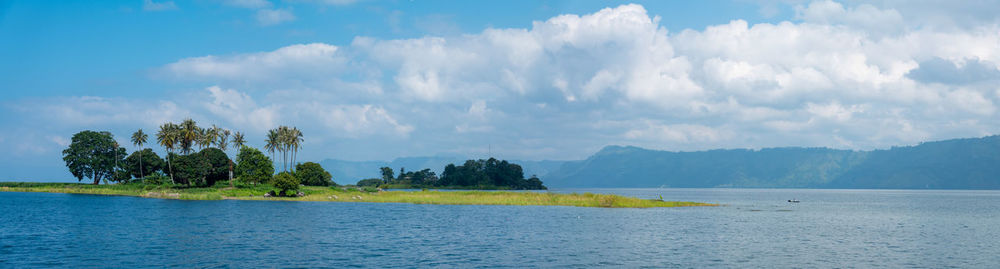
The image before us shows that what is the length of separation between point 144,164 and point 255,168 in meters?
56.1

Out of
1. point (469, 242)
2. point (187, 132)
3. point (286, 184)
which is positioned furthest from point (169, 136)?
point (469, 242)

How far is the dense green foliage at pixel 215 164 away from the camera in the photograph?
172 meters

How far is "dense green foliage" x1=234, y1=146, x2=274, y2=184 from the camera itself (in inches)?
6309

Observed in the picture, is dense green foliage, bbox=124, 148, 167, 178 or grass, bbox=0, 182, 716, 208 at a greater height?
dense green foliage, bbox=124, 148, 167, 178

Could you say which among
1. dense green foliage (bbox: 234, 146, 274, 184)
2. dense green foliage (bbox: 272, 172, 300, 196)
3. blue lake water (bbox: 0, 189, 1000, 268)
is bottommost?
blue lake water (bbox: 0, 189, 1000, 268)

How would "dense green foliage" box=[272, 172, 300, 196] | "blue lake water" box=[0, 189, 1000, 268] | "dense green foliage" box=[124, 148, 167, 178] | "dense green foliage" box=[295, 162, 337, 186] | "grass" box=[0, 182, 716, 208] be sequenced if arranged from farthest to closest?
"dense green foliage" box=[124, 148, 167, 178] < "dense green foliage" box=[295, 162, 337, 186] < "dense green foliage" box=[272, 172, 300, 196] < "grass" box=[0, 182, 716, 208] < "blue lake water" box=[0, 189, 1000, 268]

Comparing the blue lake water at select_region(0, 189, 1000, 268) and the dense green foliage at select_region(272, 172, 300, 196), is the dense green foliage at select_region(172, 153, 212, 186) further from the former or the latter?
the blue lake water at select_region(0, 189, 1000, 268)

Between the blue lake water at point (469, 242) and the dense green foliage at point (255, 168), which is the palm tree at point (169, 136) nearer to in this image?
the dense green foliage at point (255, 168)

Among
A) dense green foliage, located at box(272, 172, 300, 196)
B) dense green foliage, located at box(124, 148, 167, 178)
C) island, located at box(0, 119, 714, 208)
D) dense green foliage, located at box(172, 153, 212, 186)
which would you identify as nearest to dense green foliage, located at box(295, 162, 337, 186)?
island, located at box(0, 119, 714, 208)

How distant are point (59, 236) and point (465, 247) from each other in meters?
38.5

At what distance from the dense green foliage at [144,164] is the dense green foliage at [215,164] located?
1078 inches

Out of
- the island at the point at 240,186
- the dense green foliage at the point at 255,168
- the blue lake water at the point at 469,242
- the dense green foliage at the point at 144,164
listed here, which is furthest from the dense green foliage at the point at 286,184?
the dense green foliage at the point at 144,164

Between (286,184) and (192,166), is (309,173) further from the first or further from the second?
(286,184)

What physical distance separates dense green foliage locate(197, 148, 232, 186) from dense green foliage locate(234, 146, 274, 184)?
1389 centimetres
